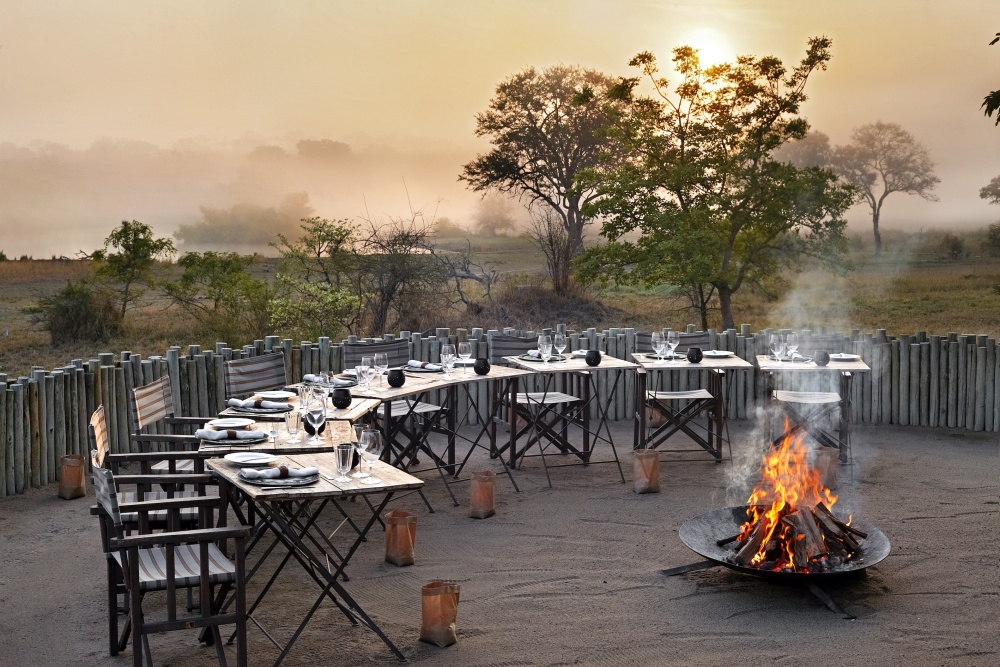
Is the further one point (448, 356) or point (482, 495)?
point (448, 356)

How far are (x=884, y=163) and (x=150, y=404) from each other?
1723 centimetres

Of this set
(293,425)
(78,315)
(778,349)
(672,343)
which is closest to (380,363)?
(293,425)

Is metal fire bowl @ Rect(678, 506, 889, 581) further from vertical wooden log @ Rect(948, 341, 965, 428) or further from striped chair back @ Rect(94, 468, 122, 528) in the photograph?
vertical wooden log @ Rect(948, 341, 965, 428)

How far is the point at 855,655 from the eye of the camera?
471 centimetres

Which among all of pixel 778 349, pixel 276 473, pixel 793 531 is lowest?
pixel 793 531

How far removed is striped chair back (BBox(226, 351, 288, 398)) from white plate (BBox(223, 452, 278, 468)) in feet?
9.09

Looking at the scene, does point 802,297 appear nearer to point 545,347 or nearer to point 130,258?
point 130,258

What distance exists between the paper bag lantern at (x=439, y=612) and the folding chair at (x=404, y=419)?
2.30 m

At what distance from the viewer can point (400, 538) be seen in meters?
6.11

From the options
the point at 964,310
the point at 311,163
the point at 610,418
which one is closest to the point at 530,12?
the point at 311,163

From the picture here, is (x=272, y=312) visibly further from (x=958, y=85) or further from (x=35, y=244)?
(x=958, y=85)

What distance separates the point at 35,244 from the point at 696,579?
58.1 feet

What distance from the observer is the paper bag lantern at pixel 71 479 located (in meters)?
7.67

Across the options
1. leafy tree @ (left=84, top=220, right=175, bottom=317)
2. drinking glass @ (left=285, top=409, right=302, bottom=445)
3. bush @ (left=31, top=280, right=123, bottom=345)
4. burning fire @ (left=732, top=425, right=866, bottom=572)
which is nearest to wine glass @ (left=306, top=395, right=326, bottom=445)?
drinking glass @ (left=285, top=409, right=302, bottom=445)
